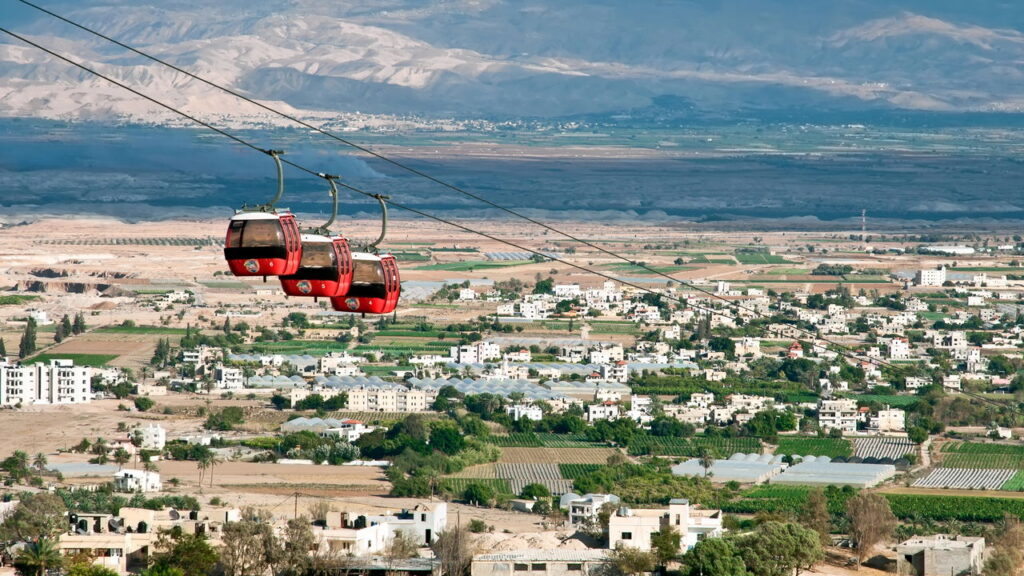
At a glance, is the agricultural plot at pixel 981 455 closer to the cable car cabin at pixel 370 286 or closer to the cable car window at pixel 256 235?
the cable car cabin at pixel 370 286

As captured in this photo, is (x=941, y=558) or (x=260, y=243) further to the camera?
(x=941, y=558)

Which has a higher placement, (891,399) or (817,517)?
(817,517)

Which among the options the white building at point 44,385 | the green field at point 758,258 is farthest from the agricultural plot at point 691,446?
the green field at point 758,258

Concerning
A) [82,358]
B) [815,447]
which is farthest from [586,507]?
[82,358]

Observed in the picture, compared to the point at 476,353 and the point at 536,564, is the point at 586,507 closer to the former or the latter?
the point at 536,564

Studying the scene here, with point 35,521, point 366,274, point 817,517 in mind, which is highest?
point 366,274

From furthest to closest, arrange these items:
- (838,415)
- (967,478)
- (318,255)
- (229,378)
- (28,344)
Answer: (28,344)
(229,378)
(838,415)
(967,478)
(318,255)

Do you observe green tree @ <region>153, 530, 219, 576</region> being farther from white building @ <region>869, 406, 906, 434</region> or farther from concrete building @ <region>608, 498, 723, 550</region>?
white building @ <region>869, 406, 906, 434</region>

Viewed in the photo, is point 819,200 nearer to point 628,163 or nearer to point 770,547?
point 628,163

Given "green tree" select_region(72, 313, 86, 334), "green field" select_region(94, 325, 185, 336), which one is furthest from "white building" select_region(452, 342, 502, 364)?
"green tree" select_region(72, 313, 86, 334)
